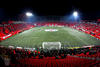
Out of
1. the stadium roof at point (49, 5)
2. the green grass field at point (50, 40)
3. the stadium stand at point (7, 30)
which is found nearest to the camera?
the green grass field at point (50, 40)

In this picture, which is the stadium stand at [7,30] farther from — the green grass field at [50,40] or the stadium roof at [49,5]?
the stadium roof at [49,5]

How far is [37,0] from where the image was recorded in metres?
30.5

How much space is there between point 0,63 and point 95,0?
29960mm

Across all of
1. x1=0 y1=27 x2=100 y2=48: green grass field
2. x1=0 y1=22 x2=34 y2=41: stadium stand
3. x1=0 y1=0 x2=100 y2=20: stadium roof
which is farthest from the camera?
x1=0 y1=0 x2=100 y2=20: stadium roof

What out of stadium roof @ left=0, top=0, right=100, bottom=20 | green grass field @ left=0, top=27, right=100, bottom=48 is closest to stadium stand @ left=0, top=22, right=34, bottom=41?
green grass field @ left=0, top=27, right=100, bottom=48

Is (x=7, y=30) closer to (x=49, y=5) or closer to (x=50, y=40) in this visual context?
(x=50, y=40)

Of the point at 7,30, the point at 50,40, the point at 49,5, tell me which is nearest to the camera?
the point at 50,40

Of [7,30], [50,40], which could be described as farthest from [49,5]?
[50,40]

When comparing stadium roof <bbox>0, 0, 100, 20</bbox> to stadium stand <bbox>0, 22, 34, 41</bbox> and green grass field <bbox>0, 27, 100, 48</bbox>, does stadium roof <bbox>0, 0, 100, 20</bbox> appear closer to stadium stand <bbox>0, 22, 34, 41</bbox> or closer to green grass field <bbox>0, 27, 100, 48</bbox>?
stadium stand <bbox>0, 22, 34, 41</bbox>

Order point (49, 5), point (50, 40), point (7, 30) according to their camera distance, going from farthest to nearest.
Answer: point (49, 5), point (7, 30), point (50, 40)

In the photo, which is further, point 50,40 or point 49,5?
point 49,5

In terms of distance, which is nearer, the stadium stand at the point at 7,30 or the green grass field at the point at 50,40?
the green grass field at the point at 50,40

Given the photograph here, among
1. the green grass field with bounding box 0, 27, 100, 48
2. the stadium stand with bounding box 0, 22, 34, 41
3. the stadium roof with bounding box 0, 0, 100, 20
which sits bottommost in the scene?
the green grass field with bounding box 0, 27, 100, 48

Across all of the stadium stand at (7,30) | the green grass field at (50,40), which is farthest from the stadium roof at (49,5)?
the green grass field at (50,40)
